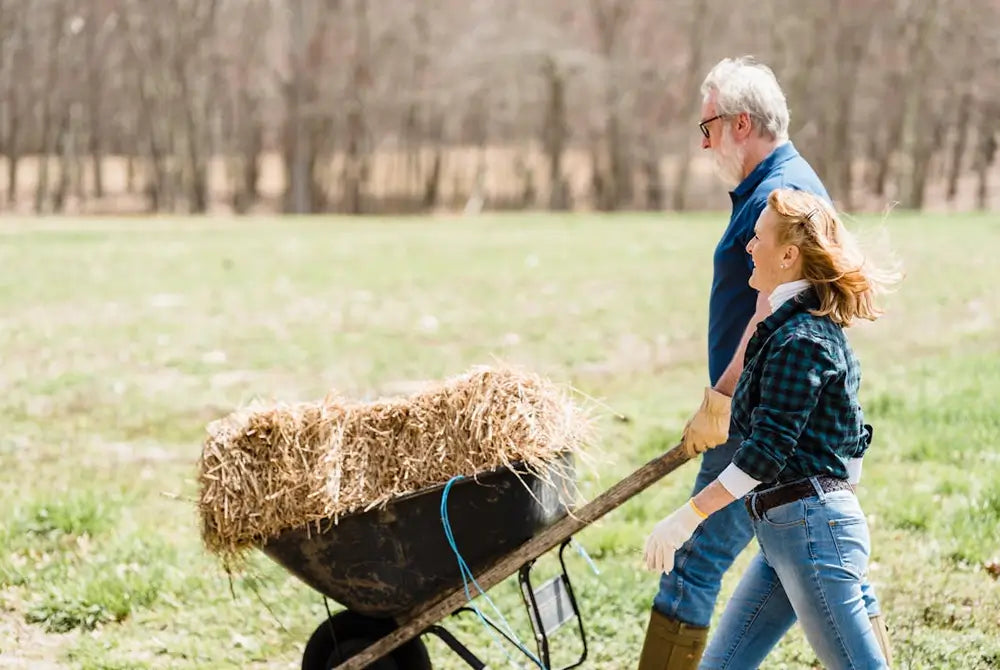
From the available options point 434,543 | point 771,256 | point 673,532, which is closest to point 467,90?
point 434,543

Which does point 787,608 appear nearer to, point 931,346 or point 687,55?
point 931,346

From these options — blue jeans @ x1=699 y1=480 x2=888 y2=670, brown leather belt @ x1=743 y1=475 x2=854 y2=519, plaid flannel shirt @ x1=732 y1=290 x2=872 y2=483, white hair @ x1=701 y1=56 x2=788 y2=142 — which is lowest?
blue jeans @ x1=699 y1=480 x2=888 y2=670

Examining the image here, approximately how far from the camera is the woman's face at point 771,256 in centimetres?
329

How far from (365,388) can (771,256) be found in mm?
7213

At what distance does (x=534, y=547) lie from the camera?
3.70m

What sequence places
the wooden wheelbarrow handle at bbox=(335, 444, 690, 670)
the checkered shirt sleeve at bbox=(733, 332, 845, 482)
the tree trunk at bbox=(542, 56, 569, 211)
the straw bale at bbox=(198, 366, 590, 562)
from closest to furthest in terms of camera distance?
the checkered shirt sleeve at bbox=(733, 332, 845, 482), the wooden wheelbarrow handle at bbox=(335, 444, 690, 670), the straw bale at bbox=(198, 366, 590, 562), the tree trunk at bbox=(542, 56, 569, 211)

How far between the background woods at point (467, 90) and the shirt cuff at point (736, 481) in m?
36.2

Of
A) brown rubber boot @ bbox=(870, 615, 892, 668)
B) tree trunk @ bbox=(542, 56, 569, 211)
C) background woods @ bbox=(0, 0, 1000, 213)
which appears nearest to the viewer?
brown rubber boot @ bbox=(870, 615, 892, 668)

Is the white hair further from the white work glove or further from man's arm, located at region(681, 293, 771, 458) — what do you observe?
the white work glove

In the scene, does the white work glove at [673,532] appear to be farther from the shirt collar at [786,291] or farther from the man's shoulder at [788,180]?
the man's shoulder at [788,180]

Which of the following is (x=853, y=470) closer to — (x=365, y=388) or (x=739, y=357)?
(x=739, y=357)

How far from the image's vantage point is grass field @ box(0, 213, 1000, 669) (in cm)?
523

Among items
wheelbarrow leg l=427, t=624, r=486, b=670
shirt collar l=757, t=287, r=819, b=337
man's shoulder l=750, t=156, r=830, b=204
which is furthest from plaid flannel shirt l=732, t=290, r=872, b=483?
wheelbarrow leg l=427, t=624, r=486, b=670

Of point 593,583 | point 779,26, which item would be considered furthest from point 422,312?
point 779,26
